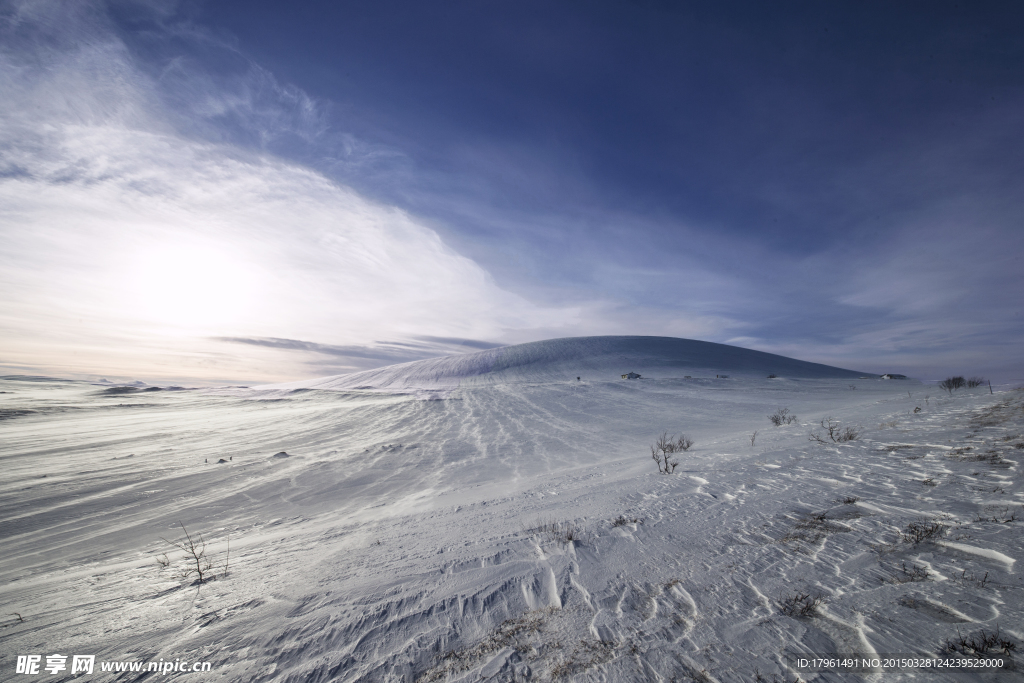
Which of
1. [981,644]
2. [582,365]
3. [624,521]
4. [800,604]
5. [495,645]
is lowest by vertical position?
[495,645]

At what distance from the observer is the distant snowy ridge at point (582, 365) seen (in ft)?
118

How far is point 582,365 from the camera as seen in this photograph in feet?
130

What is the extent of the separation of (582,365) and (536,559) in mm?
36915

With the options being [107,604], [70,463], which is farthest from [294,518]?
Answer: [70,463]

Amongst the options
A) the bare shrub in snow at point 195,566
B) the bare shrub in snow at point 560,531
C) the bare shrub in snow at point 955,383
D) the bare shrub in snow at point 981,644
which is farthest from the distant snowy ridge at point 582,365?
the bare shrub in snow at point 981,644

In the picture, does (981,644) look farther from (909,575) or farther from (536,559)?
(536,559)

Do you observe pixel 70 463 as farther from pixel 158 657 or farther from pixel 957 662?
pixel 957 662

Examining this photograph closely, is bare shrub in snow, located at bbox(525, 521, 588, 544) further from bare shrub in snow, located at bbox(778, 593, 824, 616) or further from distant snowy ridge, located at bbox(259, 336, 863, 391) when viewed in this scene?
distant snowy ridge, located at bbox(259, 336, 863, 391)

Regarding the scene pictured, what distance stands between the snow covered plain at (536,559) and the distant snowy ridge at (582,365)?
25.9 metres

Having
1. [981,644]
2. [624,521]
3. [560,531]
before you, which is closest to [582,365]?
[624,521]

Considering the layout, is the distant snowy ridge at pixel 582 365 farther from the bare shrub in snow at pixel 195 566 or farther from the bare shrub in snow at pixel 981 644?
the bare shrub in snow at pixel 981 644

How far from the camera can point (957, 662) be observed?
1.81 m

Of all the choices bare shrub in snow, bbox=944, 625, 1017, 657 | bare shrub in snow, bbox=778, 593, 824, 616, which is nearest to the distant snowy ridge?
bare shrub in snow, bbox=778, 593, 824, 616

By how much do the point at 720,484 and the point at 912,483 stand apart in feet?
6.19
